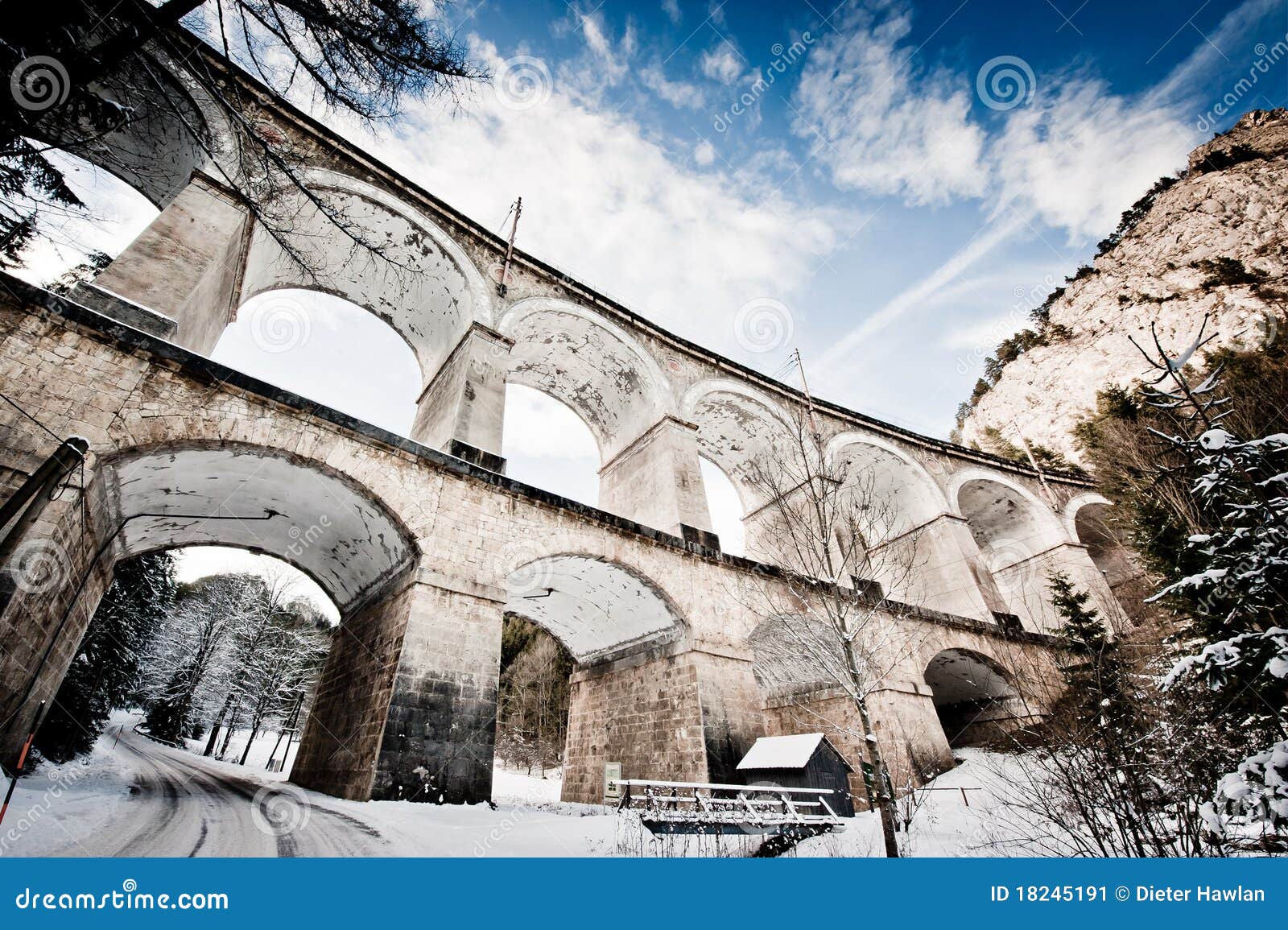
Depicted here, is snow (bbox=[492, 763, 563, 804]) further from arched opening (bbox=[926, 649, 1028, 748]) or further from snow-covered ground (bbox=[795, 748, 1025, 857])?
arched opening (bbox=[926, 649, 1028, 748])

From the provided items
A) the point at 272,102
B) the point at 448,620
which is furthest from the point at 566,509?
the point at 272,102

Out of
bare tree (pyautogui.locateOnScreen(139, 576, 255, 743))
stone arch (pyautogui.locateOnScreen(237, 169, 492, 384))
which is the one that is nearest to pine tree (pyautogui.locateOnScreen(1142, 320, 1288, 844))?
stone arch (pyautogui.locateOnScreen(237, 169, 492, 384))

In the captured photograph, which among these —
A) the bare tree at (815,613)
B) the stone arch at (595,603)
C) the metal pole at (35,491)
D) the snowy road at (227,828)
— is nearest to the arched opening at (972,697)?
the bare tree at (815,613)

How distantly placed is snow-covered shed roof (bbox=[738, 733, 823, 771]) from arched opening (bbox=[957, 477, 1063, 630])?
13715 millimetres

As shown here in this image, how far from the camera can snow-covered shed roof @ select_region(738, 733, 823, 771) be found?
7.40 metres

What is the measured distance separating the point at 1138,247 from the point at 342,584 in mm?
40718

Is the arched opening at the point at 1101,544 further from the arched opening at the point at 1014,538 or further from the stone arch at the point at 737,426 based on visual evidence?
the stone arch at the point at 737,426

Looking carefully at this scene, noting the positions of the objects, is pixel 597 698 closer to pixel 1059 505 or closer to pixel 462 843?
pixel 462 843

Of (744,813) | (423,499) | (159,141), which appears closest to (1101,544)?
(744,813)

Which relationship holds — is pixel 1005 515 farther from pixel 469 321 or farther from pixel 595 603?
pixel 469 321

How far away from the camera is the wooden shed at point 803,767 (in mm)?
7312

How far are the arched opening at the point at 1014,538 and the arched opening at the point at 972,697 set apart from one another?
3.98 m

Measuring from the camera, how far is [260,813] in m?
5.64

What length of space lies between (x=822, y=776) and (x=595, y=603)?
4905 millimetres
